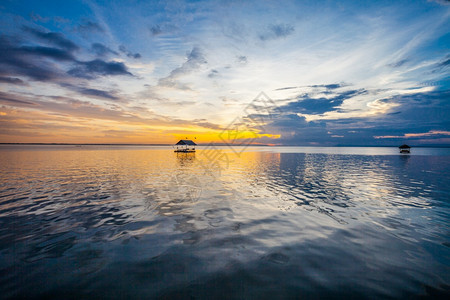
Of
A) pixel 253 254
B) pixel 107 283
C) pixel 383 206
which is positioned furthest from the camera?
pixel 383 206

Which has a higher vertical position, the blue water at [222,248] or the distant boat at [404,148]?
the distant boat at [404,148]

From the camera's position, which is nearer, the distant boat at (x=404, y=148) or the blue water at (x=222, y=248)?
the blue water at (x=222, y=248)

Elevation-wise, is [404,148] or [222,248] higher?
[404,148]

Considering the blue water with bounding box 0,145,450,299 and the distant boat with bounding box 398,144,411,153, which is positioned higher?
the distant boat with bounding box 398,144,411,153

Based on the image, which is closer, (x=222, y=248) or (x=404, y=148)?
(x=222, y=248)

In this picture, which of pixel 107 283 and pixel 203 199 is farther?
pixel 203 199

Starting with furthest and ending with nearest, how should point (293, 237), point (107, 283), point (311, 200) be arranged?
point (311, 200) → point (293, 237) → point (107, 283)

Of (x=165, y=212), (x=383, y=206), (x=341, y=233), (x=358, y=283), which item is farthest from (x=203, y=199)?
(x=383, y=206)

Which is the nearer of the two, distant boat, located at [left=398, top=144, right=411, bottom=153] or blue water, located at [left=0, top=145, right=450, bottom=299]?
blue water, located at [left=0, top=145, right=450, bottom=299]

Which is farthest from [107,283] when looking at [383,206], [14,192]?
[14,192]

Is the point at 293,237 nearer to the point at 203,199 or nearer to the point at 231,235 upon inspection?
the point at 231,235

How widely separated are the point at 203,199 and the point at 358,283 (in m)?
10.3

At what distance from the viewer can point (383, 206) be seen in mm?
12648

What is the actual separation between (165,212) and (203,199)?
352cm
